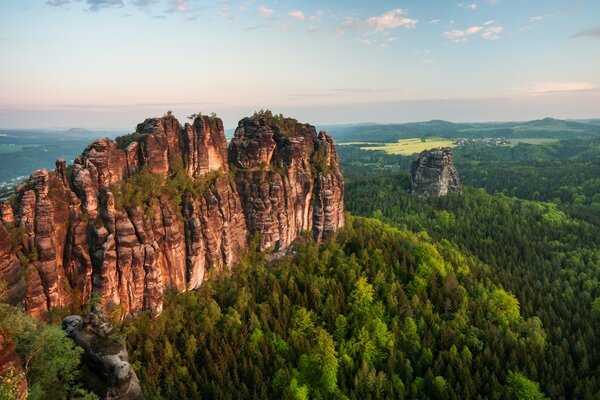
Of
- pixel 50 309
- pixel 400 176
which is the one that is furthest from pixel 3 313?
pixel 400 176

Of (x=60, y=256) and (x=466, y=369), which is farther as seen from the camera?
(x=466, y=369)

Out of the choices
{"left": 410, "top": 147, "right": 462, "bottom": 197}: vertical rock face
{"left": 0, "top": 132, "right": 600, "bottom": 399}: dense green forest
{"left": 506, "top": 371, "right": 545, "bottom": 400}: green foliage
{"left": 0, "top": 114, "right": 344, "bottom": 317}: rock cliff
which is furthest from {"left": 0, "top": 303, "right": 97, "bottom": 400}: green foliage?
{"left": 410, "top": 147, "right": 462, "bottom": 197}: vertical rock face

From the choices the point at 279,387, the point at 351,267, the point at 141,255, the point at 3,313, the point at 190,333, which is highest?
the point at 3,313

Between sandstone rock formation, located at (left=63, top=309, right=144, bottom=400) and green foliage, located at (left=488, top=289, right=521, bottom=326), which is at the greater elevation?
sandstone rock formation, located at (left=63, top=309, right=144, bottom=400)

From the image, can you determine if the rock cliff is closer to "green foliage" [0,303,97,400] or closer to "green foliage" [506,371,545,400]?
"green foliage" [0,303,97,400]

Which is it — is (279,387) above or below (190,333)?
below

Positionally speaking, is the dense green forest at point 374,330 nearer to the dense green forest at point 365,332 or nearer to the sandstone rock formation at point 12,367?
the dense green forest at point 365,332

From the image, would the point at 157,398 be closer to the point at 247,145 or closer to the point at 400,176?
the point at 247,145
